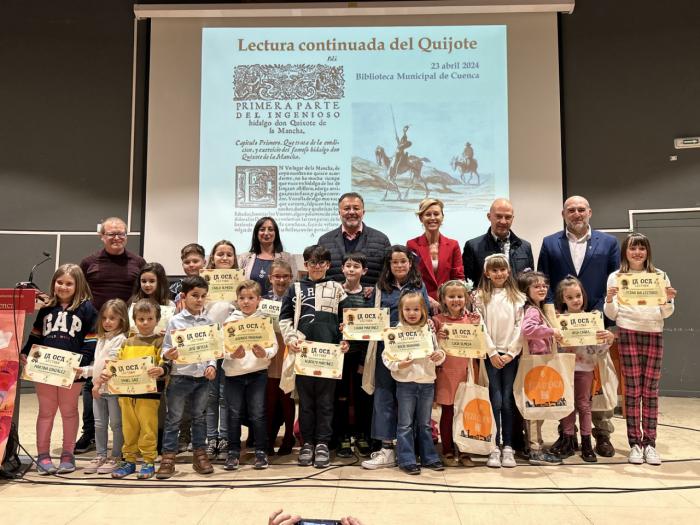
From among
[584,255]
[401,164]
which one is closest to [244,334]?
[584,255]

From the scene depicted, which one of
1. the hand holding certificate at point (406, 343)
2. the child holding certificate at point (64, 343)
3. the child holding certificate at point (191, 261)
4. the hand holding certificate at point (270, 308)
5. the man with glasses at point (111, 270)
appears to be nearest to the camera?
the hand holding certificate at point (406, 343)

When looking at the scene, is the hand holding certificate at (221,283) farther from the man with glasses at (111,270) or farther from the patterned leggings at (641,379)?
the patterned leggings at (641,379)

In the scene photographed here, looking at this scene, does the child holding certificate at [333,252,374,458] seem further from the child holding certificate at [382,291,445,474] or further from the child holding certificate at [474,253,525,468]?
the child holding certificate at [474,253,525,468]

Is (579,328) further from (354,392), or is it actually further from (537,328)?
(354,392)

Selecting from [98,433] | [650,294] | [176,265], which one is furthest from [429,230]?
[176,265]

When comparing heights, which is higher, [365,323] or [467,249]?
[467,249]

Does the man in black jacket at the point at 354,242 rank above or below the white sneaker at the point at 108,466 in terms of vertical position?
above

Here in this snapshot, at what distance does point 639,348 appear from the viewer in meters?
3.86

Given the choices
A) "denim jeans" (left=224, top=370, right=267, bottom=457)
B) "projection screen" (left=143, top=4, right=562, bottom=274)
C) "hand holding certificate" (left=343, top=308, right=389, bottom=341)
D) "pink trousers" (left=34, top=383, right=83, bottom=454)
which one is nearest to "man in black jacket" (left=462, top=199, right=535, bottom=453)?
"hand holding certificate" (left=343, top=308, right=389, bottom=341)

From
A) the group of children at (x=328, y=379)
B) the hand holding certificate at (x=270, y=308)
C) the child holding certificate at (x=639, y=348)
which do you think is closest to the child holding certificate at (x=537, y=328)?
the group of children at (x=328, y=379)

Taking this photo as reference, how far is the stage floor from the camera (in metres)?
2.78

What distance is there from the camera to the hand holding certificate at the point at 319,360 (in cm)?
365

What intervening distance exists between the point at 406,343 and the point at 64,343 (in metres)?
2.37

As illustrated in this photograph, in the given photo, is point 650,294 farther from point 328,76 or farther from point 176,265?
point 176,265
